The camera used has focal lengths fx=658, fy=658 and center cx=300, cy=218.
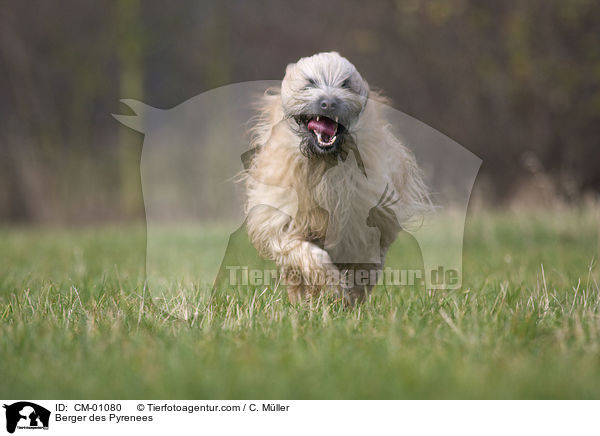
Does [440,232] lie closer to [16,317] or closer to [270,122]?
[270,122]

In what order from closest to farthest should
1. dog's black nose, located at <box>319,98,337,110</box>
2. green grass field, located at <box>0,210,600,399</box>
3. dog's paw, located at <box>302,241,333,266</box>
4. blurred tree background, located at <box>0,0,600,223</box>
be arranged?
1. green grass field, located at <box>0,210,600,399</box>
2. dog's black nose, located at <box>319,98,337,110</box>
3. dog's paw, located at <box>302,241,333,266</box>
4. blurred tree background, located at <box>0,0,600,223</box>

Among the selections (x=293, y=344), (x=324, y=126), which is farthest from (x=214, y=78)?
(x=293, y=344)

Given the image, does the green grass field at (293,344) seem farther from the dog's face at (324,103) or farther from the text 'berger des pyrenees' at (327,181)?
the dog's face at (324,103)

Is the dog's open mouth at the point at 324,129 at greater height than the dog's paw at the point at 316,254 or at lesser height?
greater

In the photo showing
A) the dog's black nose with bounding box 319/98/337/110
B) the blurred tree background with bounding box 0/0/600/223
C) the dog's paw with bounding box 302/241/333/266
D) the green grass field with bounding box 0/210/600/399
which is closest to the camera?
the green grass field with bounding box 0/210/600/399

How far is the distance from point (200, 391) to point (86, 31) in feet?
36.7

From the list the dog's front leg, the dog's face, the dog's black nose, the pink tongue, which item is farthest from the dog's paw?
the dog's black nose

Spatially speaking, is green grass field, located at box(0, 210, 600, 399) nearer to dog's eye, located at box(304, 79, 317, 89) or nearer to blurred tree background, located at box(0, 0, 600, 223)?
dog's eye, located at box(304, 79, 317, 89)

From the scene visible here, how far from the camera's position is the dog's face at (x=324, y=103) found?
3150 millimetres

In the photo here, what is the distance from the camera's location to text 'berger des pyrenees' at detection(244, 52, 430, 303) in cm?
320

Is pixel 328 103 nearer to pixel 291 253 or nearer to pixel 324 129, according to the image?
pixel 324 129

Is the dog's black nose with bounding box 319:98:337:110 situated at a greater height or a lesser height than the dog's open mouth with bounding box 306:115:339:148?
greater

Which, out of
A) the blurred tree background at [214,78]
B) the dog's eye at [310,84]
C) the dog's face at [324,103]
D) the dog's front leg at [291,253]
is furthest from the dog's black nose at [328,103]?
the blurred tree background at [214,78]

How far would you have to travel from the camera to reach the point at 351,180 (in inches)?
131
